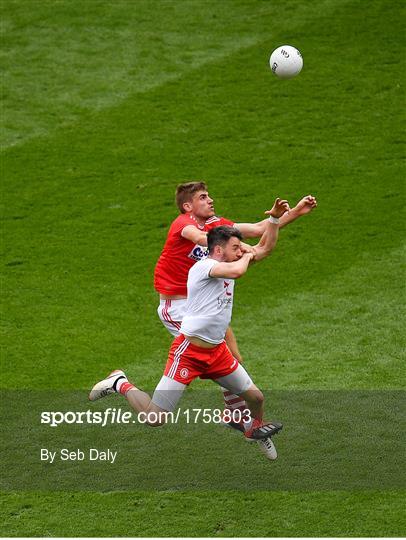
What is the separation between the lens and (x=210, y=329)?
9.81m

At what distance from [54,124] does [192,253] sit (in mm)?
8222

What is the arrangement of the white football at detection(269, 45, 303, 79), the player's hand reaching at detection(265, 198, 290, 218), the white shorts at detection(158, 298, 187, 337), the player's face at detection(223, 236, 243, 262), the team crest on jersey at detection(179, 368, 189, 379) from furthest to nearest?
the white football at detection(269, 45, 303, 79)
the white shorts at detection(158, 298, 187, 337)
the player's hand reaching at detection(265, 198, 290, 218)
the team crest on jersey at detection(179, 368, 189, 379)
the player's face at detection(223, 236, 243, 262)

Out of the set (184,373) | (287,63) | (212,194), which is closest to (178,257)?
(184,373)

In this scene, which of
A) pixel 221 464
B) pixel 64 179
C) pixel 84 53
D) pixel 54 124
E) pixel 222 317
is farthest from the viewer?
pixel 84 53

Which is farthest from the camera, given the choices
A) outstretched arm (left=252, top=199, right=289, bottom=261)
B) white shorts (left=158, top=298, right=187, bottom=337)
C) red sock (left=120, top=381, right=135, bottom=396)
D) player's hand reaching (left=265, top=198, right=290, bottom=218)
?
white shorts (left=158, top=298, right=187, bottom=337)

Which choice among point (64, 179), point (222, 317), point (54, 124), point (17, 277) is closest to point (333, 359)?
point (222, 317)

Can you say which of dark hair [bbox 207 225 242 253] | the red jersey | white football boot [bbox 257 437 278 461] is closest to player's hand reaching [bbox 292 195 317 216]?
dark hair [bbox 207 225 242 253]

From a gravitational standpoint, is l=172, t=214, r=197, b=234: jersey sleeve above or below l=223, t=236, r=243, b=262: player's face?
above

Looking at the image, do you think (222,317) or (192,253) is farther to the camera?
(192,253)

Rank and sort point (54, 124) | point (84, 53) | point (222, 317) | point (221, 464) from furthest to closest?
point (84, 53)
point (54, 124)
point (221, 464)
point (222, 317)

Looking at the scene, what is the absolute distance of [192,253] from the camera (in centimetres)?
1078

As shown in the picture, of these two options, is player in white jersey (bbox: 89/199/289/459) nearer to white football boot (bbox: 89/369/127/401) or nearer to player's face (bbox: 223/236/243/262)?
player's face (bbox: 223/236/243/262)

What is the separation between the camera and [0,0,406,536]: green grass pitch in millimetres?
9883

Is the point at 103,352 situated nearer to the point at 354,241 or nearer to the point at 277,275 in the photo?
the point at 277,275
